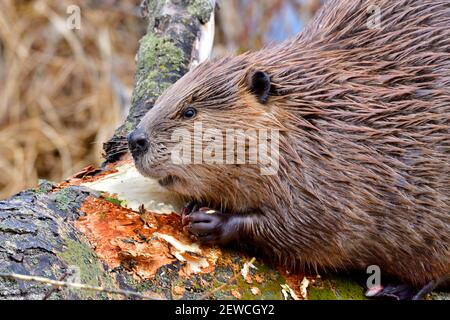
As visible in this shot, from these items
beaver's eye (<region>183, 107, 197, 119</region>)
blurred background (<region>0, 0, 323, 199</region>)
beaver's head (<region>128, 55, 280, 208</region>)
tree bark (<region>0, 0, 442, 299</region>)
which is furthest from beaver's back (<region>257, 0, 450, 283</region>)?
blurred background (<region>0, 0, 323, 199</region>)

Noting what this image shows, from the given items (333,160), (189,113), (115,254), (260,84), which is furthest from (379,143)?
(115,254)

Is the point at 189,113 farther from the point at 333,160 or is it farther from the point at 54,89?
the point at 54,89

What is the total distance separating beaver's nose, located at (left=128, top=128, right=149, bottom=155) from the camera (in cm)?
349

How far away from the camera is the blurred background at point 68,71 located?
830 cm

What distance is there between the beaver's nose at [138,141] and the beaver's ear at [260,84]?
567 millimetres

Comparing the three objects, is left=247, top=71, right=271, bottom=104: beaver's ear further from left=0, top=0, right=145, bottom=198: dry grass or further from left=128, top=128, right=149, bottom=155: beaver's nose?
left=0, top=0, right=145, bottom=198: dry grass

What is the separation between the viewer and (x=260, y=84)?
11.5 feet

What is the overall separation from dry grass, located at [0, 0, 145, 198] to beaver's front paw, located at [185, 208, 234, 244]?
4953 millimetres

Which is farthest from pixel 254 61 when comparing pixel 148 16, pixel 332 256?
pixel 148 16

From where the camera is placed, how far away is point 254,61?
3691 millimetres

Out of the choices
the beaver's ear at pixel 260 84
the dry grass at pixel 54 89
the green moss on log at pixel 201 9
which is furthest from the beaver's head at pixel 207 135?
the dry grass at pixel 54 89
